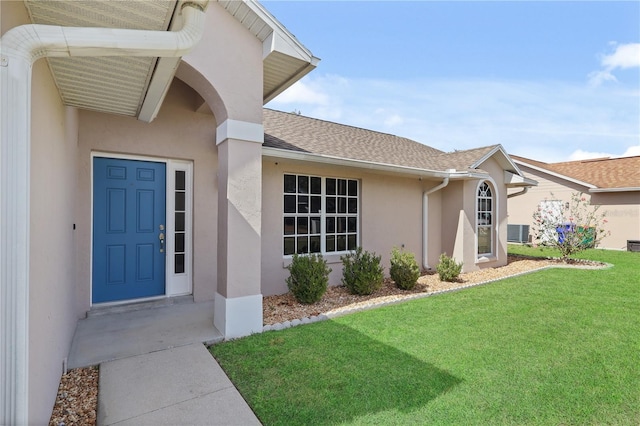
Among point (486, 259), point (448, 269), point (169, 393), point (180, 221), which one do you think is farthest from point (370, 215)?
point (169, 393)

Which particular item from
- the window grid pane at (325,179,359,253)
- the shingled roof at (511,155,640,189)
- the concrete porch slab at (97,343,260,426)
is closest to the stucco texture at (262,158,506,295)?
the window grid pane at (325,179,359,253)

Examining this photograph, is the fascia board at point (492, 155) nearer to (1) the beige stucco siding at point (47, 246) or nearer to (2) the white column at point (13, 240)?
(1) the beige stucco siding at point (47, 246)

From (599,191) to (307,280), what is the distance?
63.1 feet

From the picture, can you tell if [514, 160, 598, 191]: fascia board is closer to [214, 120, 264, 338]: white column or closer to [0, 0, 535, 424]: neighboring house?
[0, 0, 535, 424]: neighboring house

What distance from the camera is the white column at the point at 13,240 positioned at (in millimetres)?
1658

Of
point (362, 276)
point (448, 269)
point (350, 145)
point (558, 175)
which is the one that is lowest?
point (448, 269)

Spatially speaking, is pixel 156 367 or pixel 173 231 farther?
pixel 173 231

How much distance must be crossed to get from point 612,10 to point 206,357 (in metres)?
12.7

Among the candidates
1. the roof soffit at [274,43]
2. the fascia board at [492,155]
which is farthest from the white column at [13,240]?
→ the fascia board at [492,155]

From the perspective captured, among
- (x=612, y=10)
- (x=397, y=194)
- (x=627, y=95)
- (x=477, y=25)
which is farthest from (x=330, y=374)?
(x=627, y=95)

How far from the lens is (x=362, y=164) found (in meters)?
7.63

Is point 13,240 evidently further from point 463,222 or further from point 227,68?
point 463,222

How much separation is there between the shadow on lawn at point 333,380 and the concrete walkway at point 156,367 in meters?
0.28

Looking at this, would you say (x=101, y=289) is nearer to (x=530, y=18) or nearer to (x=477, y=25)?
(x=477, y=25)
